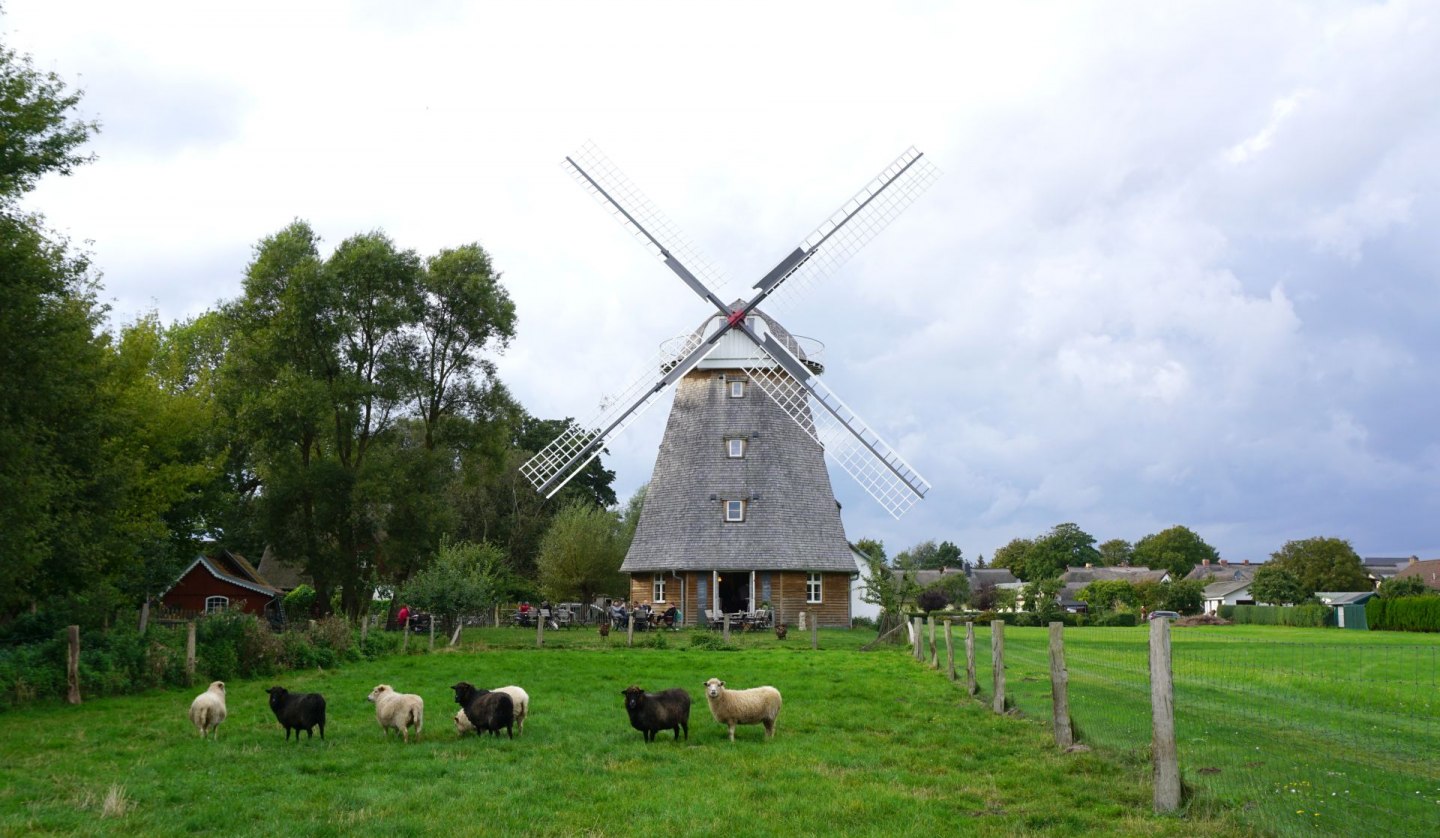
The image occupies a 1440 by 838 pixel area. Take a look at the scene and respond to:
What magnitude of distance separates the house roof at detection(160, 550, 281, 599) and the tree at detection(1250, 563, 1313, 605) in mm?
65559

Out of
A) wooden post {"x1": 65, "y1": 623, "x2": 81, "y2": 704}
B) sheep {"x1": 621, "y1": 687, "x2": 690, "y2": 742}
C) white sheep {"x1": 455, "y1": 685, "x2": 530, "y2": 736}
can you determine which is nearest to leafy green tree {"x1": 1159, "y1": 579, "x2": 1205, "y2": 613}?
sheep {"x1": 621, "y1": 687, "x2": 690, "y2": 742}

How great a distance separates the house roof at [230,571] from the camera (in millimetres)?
42562

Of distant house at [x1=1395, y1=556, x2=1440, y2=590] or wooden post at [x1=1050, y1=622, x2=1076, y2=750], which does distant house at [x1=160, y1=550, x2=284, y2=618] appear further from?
distant house at [x1=1395, y1=556, x2=1440, y2=590]

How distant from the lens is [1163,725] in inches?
359

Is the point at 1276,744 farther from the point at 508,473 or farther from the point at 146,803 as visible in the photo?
the point at 508,473

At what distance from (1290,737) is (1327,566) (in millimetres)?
88071

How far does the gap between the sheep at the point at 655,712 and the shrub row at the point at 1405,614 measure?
45.8 m

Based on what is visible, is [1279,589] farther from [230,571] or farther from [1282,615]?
[230,571]

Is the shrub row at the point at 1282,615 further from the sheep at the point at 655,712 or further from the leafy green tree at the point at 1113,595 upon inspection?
the sheep at the point at 655,712

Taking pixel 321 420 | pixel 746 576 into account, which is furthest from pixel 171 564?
pixel 746 576

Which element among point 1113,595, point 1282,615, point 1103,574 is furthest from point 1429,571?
point 1282,615

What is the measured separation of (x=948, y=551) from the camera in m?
160

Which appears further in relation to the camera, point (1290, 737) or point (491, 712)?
point (491, 712)

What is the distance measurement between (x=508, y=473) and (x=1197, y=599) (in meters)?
50.7
